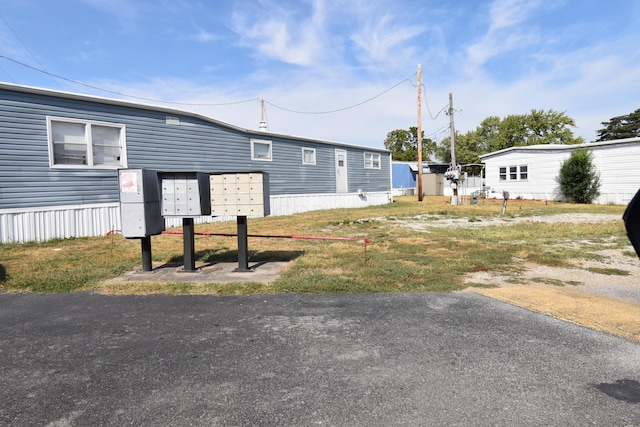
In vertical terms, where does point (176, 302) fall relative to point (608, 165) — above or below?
below

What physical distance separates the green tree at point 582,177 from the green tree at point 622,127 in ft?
A: 163

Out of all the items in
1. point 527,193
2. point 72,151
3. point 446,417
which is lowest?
point 446,417

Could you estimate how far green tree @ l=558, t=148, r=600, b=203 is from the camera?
2216cm

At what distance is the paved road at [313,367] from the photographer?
8.68 feet

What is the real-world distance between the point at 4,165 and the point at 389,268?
10.4 metres

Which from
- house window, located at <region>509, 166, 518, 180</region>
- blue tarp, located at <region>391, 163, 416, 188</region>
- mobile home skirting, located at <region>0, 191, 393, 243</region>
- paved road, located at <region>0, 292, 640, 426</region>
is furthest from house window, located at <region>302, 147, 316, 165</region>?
blue tarp, located at <region>391, 163, 416, 188</region>

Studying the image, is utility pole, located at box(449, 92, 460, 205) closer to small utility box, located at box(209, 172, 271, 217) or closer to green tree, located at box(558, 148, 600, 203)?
green tree, located at box(558, 148, 600, 203)

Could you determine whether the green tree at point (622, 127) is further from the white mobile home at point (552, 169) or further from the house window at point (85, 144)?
the house window at point (85, 144)

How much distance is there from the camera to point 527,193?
25.9m

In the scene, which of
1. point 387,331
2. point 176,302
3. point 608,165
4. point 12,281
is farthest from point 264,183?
point 608,165

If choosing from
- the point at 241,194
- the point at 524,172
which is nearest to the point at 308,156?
the point at 241,194

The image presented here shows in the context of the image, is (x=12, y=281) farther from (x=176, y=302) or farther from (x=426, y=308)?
(x=426, y=308)

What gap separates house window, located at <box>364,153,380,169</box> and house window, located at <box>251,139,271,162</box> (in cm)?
837

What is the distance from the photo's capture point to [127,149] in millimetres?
12812
